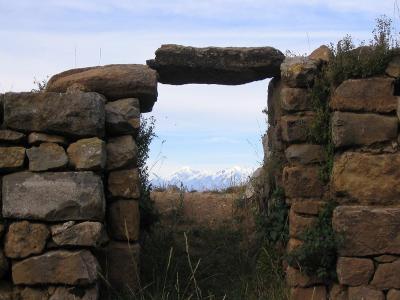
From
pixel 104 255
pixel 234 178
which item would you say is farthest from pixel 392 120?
pixel 234 178

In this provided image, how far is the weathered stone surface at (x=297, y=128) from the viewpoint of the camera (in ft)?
20.1

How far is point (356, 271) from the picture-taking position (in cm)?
554

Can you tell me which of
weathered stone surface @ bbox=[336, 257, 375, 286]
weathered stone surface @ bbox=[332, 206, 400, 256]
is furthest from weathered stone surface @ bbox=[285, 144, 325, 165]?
weathered stone surface @ bbox=[336, 257, 375, 286]

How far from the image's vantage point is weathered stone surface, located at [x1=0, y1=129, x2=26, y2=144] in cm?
568

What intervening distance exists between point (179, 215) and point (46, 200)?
2.74m

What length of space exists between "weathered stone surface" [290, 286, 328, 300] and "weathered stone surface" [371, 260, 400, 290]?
527 millimetres

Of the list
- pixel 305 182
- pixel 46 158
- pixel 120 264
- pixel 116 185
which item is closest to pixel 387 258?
pixel 305 182

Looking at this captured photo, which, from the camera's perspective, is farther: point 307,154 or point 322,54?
point 322,54

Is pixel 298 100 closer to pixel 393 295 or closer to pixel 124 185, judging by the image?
pixel 124 185

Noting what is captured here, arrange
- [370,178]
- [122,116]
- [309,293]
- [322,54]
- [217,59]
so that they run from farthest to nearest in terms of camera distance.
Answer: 1. [217,59]
2. [322,54]
3. [122,116]
4. [309,293]
5. [370,178]

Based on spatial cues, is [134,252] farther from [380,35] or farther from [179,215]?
[380,35]

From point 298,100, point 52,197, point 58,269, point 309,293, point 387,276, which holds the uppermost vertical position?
point 298,100

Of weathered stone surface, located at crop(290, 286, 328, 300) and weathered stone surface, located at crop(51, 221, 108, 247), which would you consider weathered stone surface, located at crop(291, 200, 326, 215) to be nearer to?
weathered stone surface, located at crop(290, 286, 328, 300)

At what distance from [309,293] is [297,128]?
1.50 m
